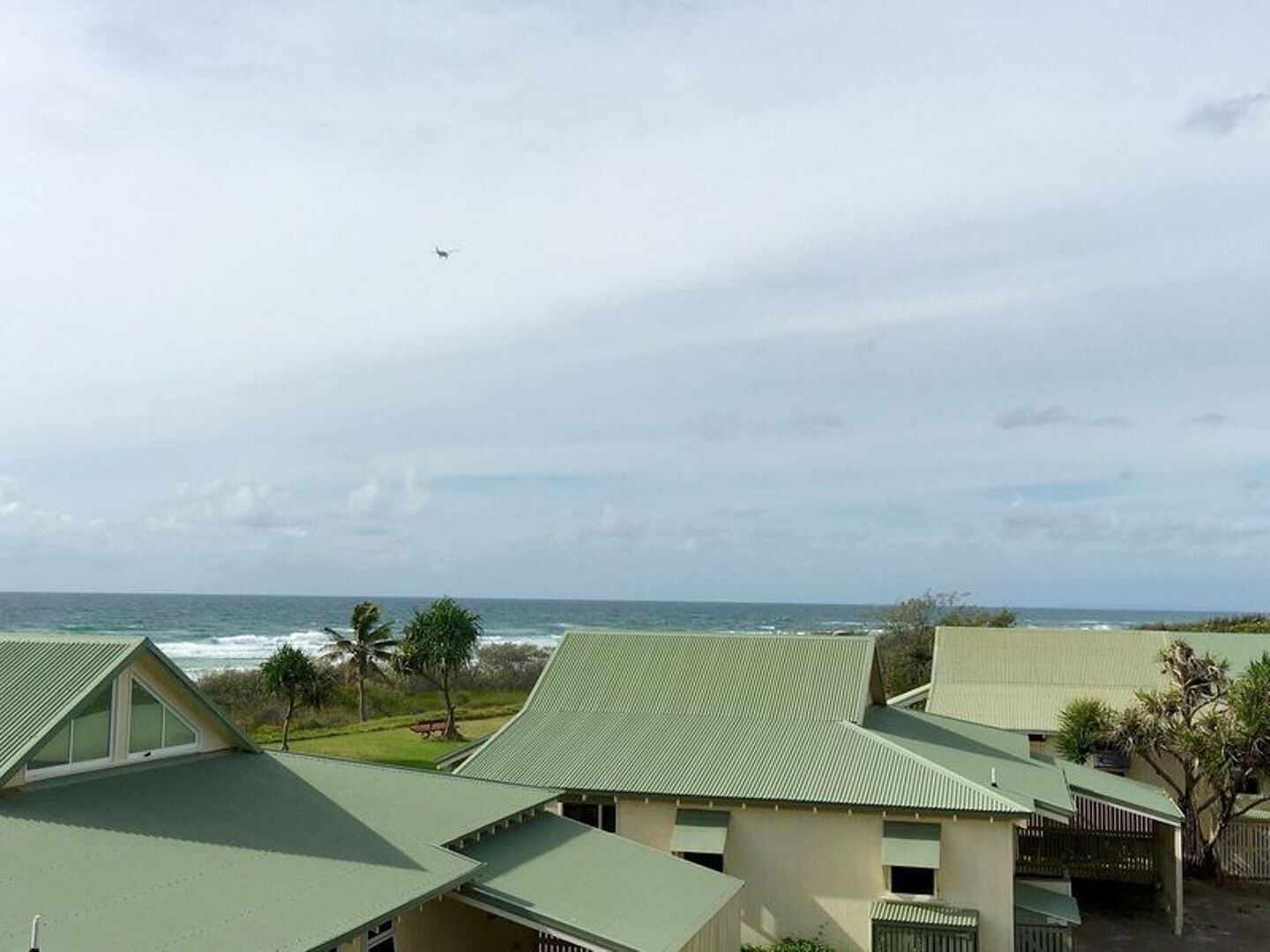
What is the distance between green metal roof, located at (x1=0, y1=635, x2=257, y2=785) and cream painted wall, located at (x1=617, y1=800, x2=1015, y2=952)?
31.8 feet

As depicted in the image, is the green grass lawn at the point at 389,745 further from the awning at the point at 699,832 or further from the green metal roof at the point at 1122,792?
the green metal roof at the point at 1122,792

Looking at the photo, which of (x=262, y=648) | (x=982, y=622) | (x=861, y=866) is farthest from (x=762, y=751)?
(x=262, y=648)

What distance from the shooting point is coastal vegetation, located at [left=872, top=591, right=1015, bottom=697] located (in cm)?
4931

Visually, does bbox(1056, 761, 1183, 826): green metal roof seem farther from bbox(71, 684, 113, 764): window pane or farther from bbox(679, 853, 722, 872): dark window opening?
bbox(71, 684, 113, 764): window pane

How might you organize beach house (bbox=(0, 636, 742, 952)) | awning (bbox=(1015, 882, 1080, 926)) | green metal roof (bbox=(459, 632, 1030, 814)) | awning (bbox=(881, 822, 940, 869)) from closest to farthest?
beach house (bbox=(0, 636, 742, 952)) < awning (bbox=(881, 822, 940, 869)) < awning (bbox=(1015, 882, 1080, 926)) < green metal roof (bbox=(459, 632, 1030, 814))

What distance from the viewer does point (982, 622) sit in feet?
189

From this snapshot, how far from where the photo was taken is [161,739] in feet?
45.6

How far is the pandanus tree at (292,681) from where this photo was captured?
40.2m

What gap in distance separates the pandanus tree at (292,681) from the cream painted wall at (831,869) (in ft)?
78.0

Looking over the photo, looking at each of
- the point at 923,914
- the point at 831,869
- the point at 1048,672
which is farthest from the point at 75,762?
the point at 1048,672

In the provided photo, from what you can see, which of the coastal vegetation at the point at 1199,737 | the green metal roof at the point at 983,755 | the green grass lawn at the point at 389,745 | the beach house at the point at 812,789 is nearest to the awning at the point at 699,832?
the beach house at the point at 812,789

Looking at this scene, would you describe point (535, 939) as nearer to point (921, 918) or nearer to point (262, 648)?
point (921, 918)

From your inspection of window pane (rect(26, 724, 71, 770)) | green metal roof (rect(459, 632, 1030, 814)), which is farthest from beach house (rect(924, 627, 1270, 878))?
window pane (rect(26, 724, 71, 770))

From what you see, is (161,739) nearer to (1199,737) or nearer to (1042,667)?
(1199,737)
